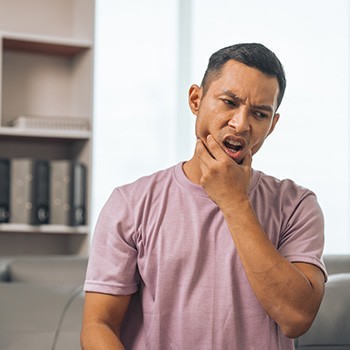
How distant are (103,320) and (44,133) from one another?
2.12m

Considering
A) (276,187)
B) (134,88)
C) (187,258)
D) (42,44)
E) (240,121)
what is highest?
(42,44)

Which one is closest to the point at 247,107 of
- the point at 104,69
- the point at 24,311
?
the point at 24,311

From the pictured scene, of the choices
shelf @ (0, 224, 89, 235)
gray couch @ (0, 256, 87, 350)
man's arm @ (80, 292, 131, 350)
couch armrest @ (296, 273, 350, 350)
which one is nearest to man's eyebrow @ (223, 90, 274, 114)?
man's arm @ (80, 292, 131, 350)

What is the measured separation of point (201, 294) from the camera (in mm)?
1596

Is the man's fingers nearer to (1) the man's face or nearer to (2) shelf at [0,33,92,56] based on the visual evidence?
(1) the man's face

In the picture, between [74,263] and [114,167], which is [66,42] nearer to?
[114,167]

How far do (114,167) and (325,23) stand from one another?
3.79ft

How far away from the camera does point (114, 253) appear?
1.64 meters

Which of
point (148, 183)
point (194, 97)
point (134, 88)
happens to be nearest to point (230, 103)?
point (194, 97)

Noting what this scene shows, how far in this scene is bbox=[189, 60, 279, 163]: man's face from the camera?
1.58 metres

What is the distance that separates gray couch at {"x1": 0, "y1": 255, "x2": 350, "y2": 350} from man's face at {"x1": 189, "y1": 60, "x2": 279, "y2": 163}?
71 centimetres

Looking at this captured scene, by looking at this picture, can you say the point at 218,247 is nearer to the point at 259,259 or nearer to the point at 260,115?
the point at 259,259

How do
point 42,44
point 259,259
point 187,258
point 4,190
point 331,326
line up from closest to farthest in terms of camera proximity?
point 259,259, point 187,258, point 331,326, point 4,190, point 42,44

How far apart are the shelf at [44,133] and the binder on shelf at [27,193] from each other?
112 mm
